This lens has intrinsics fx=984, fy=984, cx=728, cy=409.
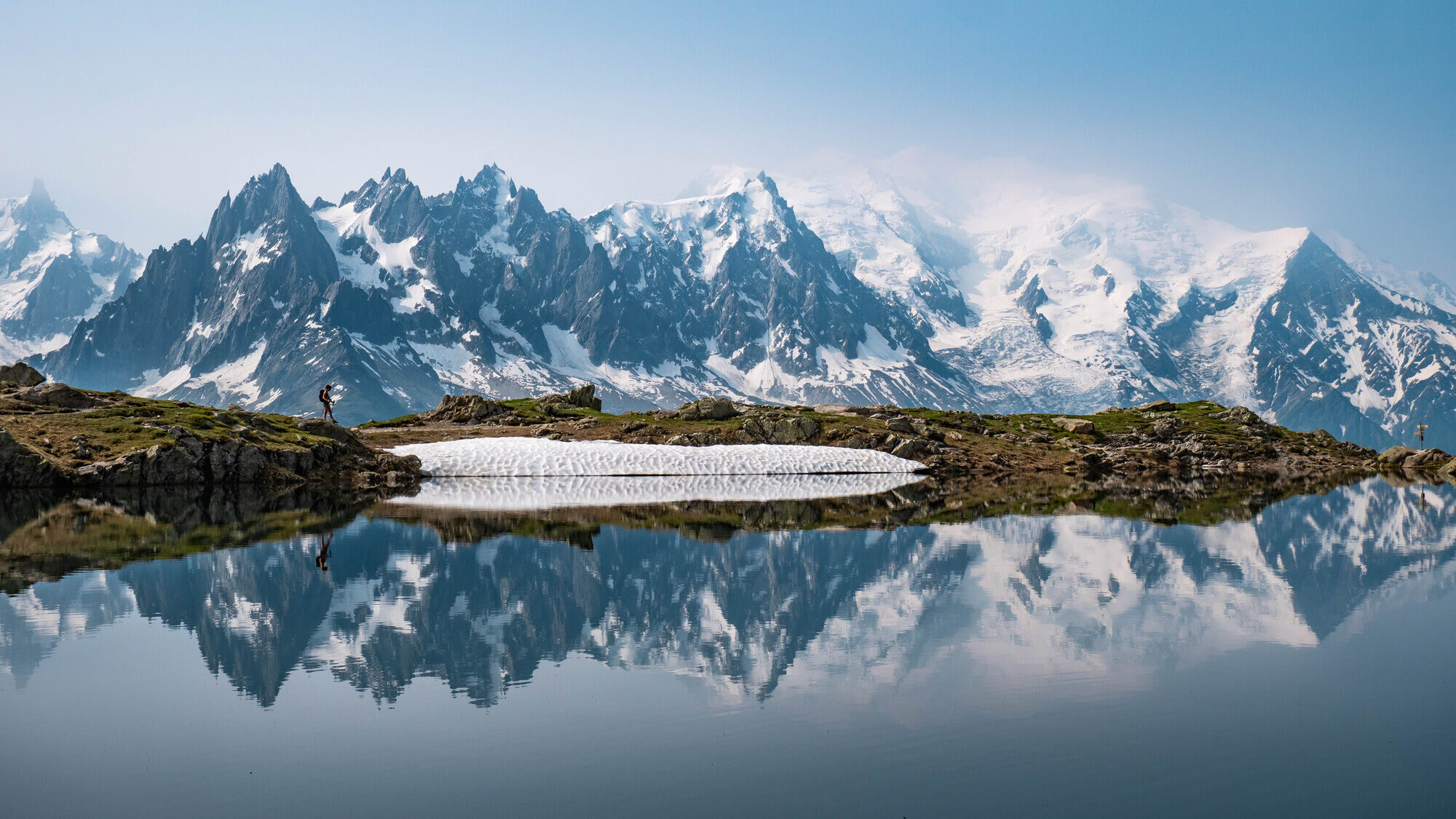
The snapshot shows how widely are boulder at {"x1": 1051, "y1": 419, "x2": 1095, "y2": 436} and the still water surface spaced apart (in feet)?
321

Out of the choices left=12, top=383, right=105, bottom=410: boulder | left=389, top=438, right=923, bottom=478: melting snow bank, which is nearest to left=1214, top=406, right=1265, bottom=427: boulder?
left=389, top=438, right=923, bottom=478: melting snow bank

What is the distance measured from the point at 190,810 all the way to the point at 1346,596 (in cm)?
2884

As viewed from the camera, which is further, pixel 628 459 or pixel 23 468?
pixel 628 459

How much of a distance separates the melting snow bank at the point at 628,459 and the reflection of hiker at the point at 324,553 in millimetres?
38568

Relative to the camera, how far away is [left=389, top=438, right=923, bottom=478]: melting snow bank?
261ft

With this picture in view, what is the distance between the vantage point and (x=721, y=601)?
25.7m

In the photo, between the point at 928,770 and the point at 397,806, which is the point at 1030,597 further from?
the point at 397,806

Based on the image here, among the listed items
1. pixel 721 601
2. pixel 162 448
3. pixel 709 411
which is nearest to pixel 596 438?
pixel 709 411

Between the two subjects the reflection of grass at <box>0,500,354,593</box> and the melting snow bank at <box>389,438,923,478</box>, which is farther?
the melting snow bank at <box>389,438,923,478</box>

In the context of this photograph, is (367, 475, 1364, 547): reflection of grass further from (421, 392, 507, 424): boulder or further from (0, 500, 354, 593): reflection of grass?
(421, 392, 507, 424): boulder

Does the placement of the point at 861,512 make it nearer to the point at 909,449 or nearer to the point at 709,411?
the point at 909,449

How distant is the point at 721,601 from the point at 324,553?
16.8 metres

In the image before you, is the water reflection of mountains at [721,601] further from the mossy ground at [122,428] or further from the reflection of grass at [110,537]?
the mossy ground at [122,428]

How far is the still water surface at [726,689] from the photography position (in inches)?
514
